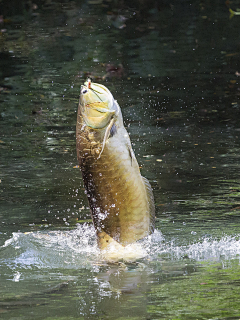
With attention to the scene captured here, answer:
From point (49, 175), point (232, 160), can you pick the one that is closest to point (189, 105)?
point (232, 160)

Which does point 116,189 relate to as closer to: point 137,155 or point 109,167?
point 109,167

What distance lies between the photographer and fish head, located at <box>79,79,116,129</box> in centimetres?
457

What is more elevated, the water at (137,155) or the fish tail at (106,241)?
the fish tail at (106,241)

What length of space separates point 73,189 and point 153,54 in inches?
297

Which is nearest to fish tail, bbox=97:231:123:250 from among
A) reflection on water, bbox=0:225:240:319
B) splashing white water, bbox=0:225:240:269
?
splashing white water, bbox=0:225:240:269

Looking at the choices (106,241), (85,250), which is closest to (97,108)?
(106,241)

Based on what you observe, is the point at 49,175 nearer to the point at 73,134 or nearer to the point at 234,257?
the point at 73,134

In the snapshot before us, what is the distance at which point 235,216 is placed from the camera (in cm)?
607

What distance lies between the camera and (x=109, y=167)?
15.2 feet

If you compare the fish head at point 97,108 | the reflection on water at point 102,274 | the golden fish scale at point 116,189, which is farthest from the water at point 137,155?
the fish head at point 97,108

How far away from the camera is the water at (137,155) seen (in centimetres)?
430

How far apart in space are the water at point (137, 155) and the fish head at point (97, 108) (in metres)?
1.12

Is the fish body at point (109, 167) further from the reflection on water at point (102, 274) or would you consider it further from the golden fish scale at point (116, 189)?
the reflection on water at point (102, 274)

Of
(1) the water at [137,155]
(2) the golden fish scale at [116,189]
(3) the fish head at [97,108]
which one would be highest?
(3) the fish head at [97,108]
